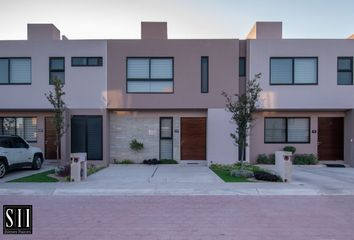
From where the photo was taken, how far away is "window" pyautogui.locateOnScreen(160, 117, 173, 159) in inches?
652

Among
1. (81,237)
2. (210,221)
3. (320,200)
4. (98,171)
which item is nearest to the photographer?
(81,237)

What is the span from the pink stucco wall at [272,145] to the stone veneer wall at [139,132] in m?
3.14

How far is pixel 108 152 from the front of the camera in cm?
1630

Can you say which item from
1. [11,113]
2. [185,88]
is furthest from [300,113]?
[11,113]

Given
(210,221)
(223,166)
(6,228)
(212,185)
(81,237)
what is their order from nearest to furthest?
(81,237)
(6,228)
(210,221)
(212,185)
(223,166)

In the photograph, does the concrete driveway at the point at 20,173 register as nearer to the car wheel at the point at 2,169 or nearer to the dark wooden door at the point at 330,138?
the car wheel at the point at 2,169

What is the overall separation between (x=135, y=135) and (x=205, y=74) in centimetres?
525

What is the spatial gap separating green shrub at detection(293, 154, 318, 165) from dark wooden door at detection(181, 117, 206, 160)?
5.17 metres

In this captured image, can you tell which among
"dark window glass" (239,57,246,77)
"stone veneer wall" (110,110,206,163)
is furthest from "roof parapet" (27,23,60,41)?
"dark window glass" (239,57,246,77)

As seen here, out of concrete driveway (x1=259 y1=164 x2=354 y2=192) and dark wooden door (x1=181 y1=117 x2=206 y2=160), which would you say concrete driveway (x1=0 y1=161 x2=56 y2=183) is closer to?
dark wooden door (x1=181 y1=117 x2=206 y2=160)

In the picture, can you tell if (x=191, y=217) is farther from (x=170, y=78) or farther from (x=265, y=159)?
(x=265, y=159)

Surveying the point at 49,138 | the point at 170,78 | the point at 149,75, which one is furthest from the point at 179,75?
the point at 49,138

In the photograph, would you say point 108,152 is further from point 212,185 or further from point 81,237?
point 81,237

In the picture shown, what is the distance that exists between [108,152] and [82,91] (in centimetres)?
366
